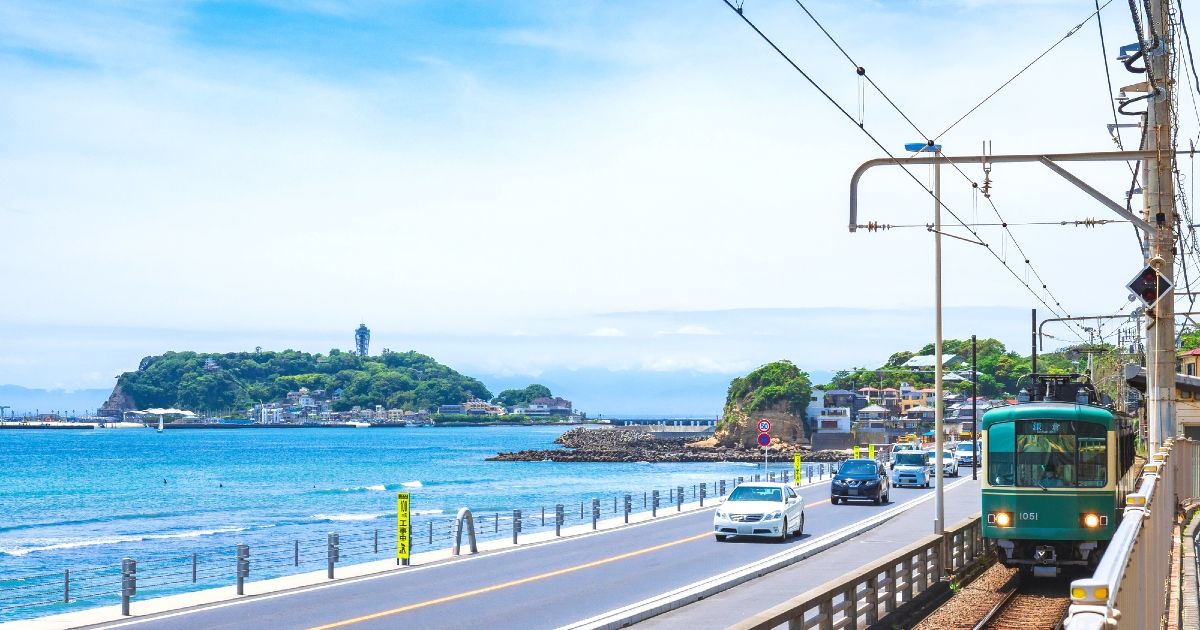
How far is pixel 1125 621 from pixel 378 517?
7419cm

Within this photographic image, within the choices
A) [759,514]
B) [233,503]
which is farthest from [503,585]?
[233,503]

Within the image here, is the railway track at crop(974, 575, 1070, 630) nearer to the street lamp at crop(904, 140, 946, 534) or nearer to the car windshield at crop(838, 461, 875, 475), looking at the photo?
the street lamp at crop(904, 140, 946, 534)

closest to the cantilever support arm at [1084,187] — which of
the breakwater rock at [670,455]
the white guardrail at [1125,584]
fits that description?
the white guardrail at [1125,584]

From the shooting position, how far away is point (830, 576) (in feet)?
80.1

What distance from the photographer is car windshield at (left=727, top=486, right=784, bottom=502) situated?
33906 mm

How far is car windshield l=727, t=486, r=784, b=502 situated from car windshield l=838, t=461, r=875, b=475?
13.5m

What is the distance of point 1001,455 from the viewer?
23.6 m

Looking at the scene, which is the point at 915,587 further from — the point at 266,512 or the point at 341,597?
the point at 266,512

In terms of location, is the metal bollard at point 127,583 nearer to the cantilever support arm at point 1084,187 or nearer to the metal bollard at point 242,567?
the metal bollard at point 242,567

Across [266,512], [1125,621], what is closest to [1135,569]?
[1125,621]

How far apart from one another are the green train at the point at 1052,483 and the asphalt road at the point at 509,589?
6426 millimetres

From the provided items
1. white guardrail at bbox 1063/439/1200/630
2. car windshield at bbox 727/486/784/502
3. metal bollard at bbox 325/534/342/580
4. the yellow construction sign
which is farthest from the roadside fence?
white guardrail at bbox 1063/439/1200/630

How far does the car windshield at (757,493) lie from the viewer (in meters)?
33.9

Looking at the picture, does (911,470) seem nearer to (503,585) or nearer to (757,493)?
(757,493)
